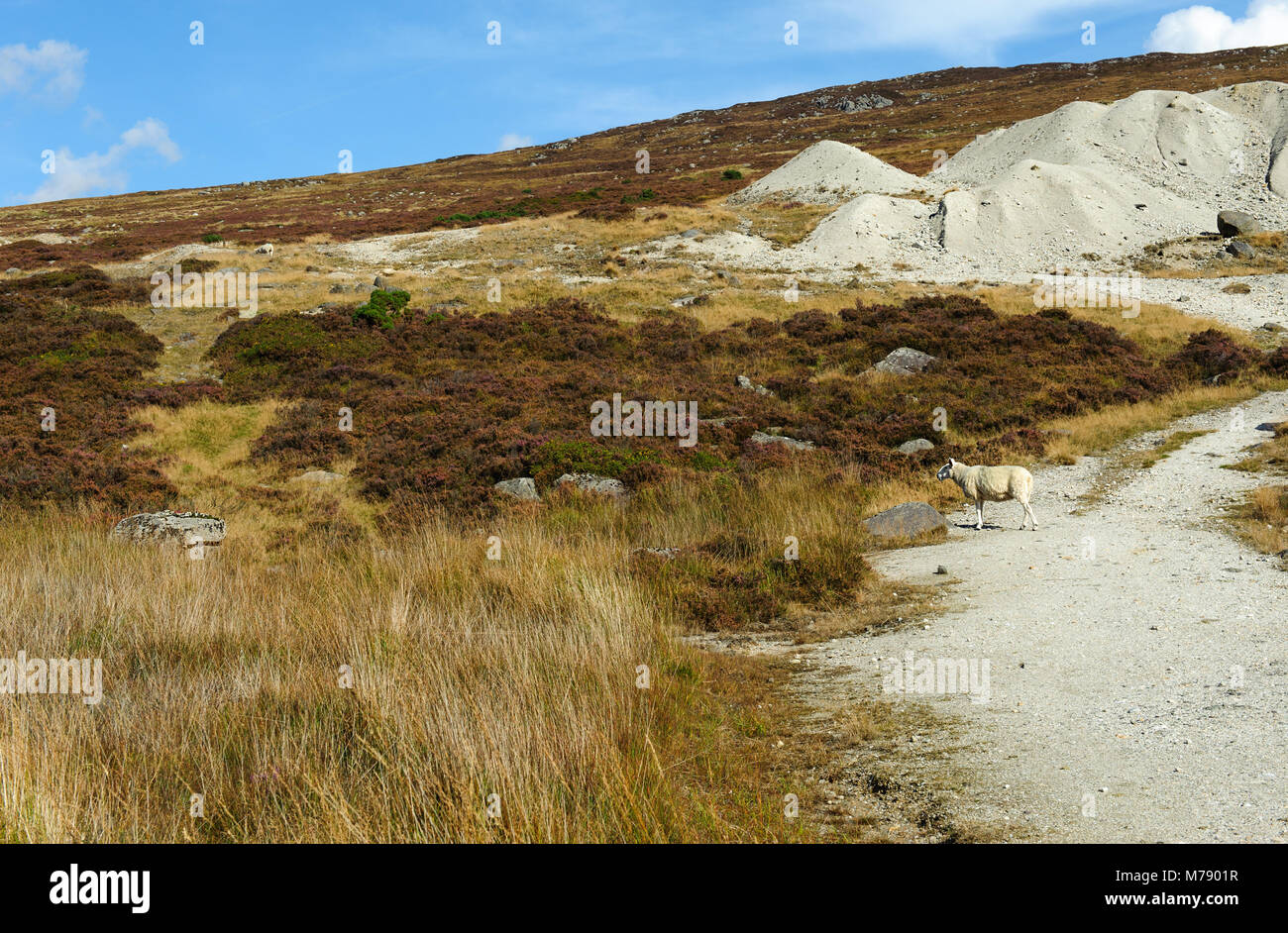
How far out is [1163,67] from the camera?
293 ft

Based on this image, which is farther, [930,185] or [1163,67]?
[1163,67]

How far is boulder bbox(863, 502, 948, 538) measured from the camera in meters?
12.6

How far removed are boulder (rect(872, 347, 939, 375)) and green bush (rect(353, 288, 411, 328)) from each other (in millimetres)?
17372

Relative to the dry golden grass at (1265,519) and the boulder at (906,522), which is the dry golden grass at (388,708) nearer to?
the boulder at (906,522)

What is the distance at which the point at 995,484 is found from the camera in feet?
42.9

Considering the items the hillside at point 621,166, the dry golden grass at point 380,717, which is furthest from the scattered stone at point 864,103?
the dry golden grass at point 380,717

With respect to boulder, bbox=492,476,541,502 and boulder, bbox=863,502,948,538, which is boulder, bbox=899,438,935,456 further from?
boulder, bbox=492,476,541,502

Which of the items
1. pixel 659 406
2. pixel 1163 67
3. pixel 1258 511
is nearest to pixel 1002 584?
pixel 1258 511

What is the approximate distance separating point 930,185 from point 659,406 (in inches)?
1483

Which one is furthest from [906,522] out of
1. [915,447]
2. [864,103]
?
[864,103]

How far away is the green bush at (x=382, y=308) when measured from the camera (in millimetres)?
29141
